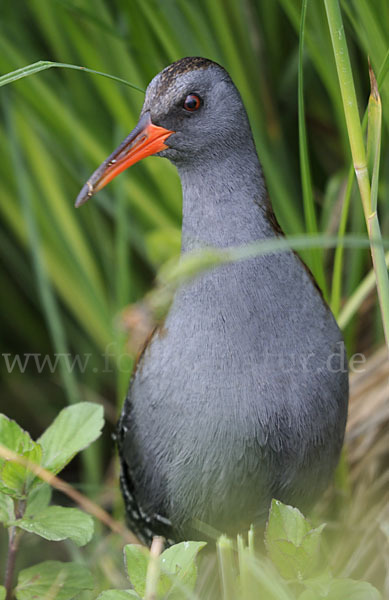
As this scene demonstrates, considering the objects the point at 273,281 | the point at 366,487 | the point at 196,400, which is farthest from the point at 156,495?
the point at 366,487

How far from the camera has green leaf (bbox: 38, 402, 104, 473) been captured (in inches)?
57.7

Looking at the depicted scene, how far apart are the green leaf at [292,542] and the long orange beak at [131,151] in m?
0.69

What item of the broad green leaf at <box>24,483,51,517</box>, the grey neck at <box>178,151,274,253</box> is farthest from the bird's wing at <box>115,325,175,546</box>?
the broad green leaf at <box>24,483,51,517</box>

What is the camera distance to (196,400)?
5.27 ft

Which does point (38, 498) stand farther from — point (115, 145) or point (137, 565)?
point (115, 145)

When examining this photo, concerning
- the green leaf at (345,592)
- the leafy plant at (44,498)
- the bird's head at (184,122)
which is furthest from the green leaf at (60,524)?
the bird's head at (184,122)

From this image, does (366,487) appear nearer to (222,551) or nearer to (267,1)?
(222,551)

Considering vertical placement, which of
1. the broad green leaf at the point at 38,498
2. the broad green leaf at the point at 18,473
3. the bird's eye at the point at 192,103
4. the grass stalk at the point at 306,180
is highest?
the bird's eye at the point at 192,103

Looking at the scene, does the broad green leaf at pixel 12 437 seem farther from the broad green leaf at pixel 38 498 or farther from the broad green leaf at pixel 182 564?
the broad green leaf at pixel 182 564

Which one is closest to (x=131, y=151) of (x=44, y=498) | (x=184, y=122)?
(x=184, y=122)

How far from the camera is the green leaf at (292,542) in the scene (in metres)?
1.30

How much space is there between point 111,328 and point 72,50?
0.85 m

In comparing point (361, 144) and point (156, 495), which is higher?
point (361, 144)

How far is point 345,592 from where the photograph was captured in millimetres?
1264
